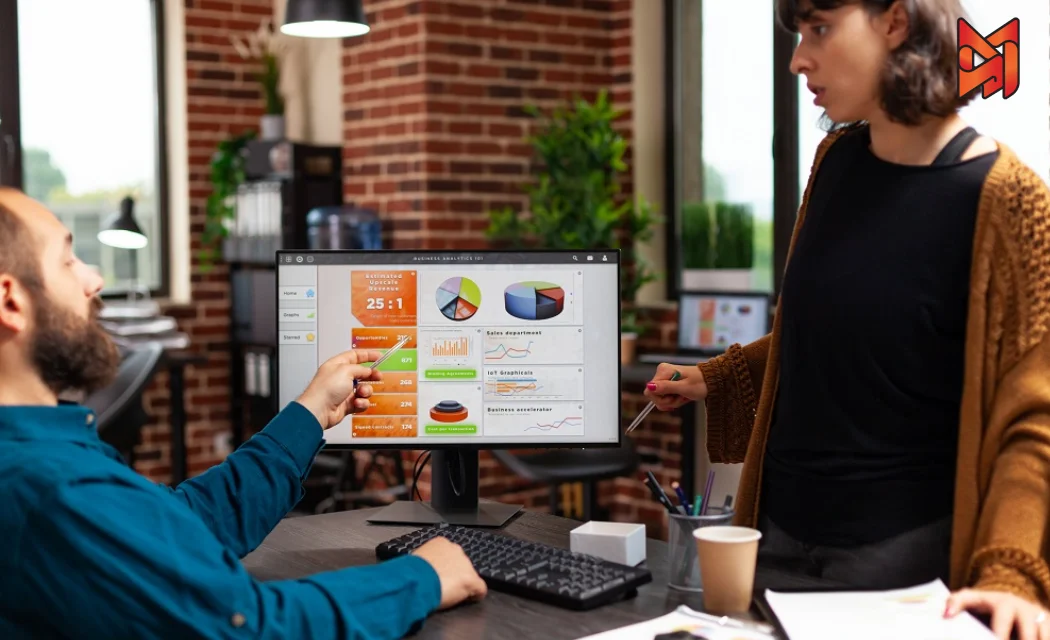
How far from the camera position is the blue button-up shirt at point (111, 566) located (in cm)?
114

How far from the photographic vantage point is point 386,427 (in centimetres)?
197

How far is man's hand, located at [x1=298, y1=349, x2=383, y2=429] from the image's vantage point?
5.55 ft

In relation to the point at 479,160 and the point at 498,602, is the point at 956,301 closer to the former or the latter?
the point at 498,602

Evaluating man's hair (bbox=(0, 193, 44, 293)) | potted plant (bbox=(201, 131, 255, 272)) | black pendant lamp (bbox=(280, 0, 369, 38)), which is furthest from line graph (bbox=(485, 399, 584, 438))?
potted plant (bbox=(201, 131, 255, 272))

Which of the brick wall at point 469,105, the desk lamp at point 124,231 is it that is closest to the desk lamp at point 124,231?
the desk lamp at point 124,231

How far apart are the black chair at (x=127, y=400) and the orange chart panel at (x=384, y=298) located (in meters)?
2.59

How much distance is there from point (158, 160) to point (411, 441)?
412cm

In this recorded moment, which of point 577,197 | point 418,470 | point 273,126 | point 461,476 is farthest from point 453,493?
point 273,126

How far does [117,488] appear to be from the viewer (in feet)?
3.91

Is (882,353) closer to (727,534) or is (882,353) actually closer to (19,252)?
(727,534)

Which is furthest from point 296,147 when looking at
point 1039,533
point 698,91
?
point 1039,533

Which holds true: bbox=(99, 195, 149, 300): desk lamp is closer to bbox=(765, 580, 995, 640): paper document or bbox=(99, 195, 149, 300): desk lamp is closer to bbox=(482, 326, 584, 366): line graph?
bbox=(482, 326, 584, 366): line graph

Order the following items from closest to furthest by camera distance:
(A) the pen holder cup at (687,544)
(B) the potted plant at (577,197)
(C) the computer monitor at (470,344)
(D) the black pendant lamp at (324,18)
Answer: (A) the pen holder cup at (687,544) → (C) the computer monitor at (470,344) → (D) the black pendant lamp at (324,18) → (B) the potted plant at (577,197)

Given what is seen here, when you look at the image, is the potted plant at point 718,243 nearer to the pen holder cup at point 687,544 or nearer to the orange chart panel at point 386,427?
the orange chart panel at point 386,427
